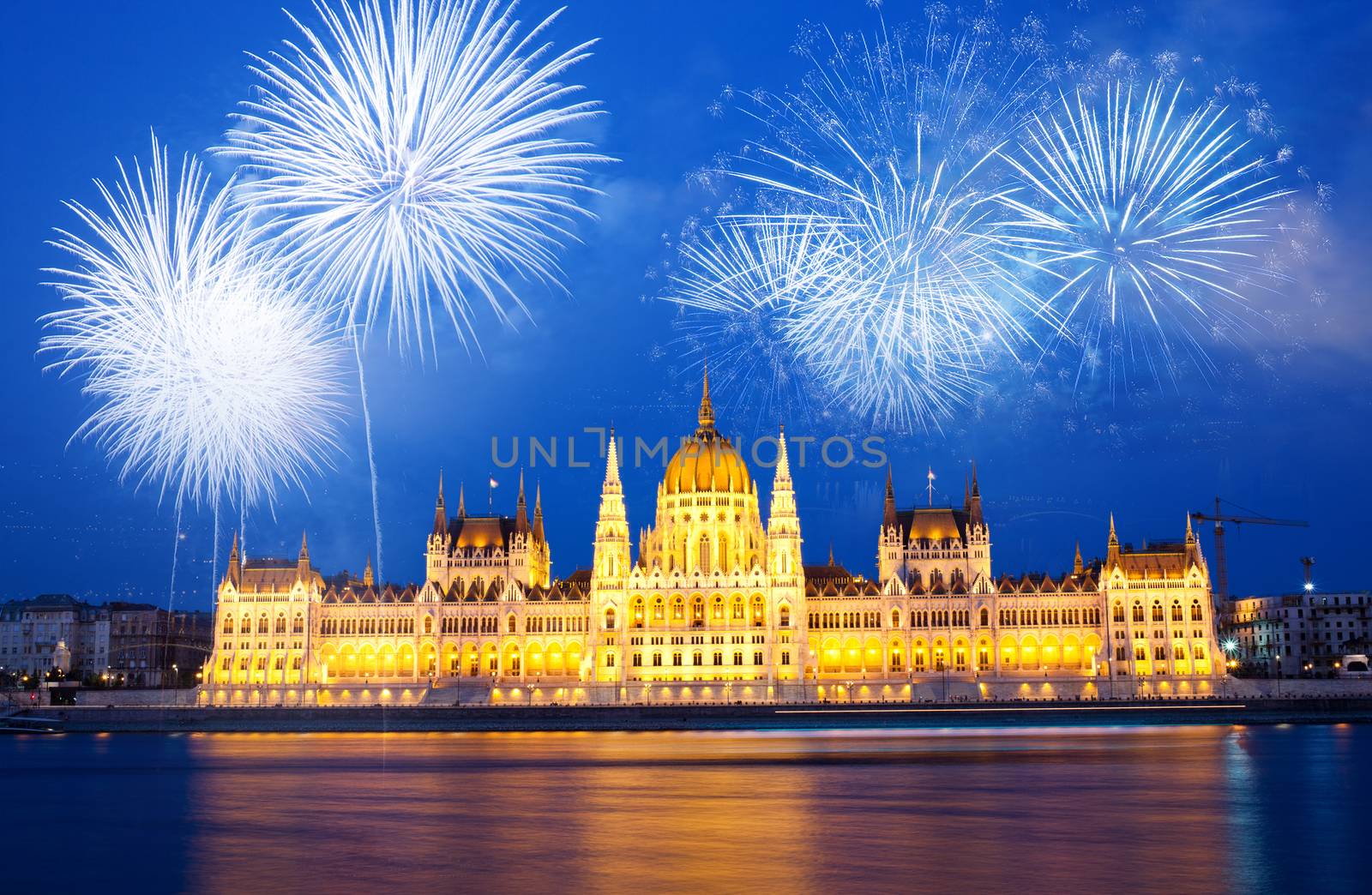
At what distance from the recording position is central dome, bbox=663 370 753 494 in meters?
140

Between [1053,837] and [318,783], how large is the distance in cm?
3392

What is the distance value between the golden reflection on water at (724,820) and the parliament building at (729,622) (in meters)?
45.6

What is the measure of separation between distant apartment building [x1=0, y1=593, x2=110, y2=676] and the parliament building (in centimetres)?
3908

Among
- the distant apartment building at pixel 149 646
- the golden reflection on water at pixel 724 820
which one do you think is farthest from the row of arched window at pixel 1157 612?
the distant apartment building at pixel 149 646

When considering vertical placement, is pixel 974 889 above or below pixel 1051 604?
below

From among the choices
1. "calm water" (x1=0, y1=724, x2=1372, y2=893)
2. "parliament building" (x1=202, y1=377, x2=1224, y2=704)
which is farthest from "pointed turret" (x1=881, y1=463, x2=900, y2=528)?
"calm water" (x1=0, y1=724, x2=1372, y2=893)

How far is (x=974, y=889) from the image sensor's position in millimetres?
32781

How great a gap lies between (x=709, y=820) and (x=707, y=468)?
95681 millimetres

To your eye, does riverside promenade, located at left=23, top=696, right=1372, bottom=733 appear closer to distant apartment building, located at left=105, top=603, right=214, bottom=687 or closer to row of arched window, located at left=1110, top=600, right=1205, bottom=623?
row of arched window, located at left=1110, top=600, right=1205, bottom=623

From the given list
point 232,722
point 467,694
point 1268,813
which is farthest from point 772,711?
point 1268,813

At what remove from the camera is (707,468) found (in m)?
141

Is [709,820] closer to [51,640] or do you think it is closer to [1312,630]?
[1312,630]

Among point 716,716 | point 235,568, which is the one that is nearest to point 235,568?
point 235,568

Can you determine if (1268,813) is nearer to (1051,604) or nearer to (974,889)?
(974,889)
